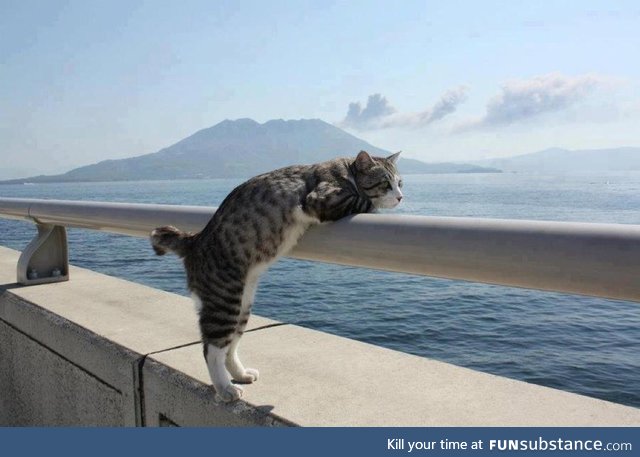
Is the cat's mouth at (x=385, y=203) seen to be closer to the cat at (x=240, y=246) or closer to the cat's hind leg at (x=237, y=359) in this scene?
the cat at (x=240, y=246)

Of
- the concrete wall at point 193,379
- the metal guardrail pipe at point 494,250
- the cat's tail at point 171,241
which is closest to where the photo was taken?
the metal guardrail pipe at point 494,250

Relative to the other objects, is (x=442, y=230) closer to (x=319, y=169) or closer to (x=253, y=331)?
(x=319, y=169)

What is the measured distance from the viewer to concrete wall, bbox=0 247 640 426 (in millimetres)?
A: 2059

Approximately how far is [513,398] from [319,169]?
127 cm

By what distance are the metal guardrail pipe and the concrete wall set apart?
1.85ft

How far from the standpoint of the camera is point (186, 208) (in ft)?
8.82

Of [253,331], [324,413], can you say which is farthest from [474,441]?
[253,331]

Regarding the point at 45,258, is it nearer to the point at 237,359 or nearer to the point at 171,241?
the point at 171,241

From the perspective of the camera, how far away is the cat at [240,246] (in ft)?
7.41

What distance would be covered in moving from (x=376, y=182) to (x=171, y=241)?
3.36 feet

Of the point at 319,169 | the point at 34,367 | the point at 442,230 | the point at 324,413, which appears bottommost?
the point at 34,367

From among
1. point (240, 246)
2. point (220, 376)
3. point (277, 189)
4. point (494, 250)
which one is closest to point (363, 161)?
point (277, 189)

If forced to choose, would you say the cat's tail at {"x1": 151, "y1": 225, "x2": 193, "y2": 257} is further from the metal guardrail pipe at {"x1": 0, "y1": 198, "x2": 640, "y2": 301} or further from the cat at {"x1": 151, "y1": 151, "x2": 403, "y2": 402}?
the metal guardrail pipe at {"x1": 0, "y1": 198, "x2": 640, "y2": 301}

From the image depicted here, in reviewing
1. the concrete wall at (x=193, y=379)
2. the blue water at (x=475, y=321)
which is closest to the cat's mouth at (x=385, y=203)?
the concrete wall at (x=193, y=379)
